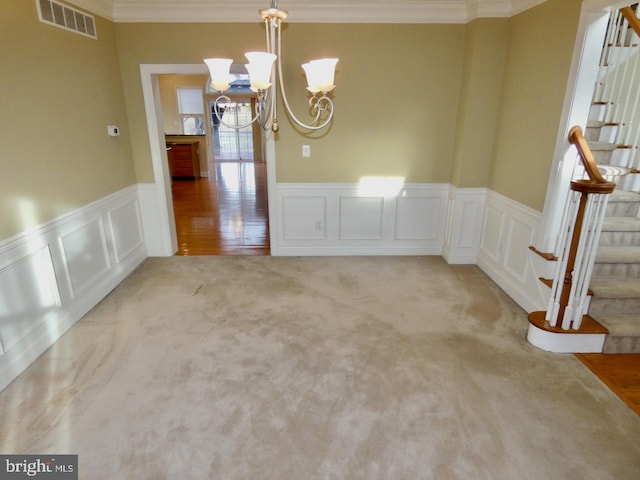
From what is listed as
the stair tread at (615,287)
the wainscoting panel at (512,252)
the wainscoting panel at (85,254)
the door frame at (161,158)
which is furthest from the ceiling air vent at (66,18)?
the stair tread at (615,287)

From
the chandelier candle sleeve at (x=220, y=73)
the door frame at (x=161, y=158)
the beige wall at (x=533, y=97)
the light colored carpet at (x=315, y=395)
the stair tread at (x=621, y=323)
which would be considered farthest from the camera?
the door frame at (x=161, y=158)

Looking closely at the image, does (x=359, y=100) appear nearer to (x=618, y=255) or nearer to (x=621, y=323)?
(x=618, y=255)

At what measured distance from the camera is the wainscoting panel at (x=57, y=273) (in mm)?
2447

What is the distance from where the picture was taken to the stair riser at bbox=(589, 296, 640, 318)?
2.85 m

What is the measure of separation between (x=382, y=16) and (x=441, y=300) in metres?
2.86

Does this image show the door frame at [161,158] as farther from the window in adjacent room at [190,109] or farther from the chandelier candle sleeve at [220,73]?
the window in adjacent room at [190,109]

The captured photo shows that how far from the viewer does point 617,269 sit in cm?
304

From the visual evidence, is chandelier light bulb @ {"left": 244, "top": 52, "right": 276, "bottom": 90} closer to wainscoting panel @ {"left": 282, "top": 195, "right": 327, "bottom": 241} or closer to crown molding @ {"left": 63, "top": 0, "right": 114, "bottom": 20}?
crown molding @ {"left": 63, "top": 0, "right": 114, "bottom": 20}

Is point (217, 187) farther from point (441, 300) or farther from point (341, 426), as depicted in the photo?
point (341, 426)

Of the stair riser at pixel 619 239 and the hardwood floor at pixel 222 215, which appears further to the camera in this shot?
the hardwood floor at pixel 222 215

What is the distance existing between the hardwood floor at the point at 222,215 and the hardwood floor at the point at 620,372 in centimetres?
334

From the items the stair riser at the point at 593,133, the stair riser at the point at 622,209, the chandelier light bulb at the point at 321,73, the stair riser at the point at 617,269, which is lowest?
the stair riser at the point at 617,269

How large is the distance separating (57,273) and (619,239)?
4.50m

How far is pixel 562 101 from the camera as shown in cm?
289
